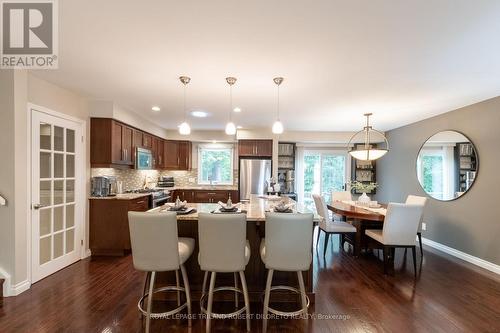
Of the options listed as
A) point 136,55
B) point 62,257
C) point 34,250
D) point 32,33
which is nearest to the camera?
point 32,33

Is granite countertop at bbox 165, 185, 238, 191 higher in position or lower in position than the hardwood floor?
higher

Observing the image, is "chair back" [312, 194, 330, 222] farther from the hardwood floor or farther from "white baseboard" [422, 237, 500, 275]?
"white baseboard" [422, 237, 500, 275]

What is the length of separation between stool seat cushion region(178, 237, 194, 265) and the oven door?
2.90 meters

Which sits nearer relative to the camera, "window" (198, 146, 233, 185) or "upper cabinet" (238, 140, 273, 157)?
"upper cabinet" (238, 140, 273, 157)

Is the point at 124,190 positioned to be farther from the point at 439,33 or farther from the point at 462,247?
the point at 462,247

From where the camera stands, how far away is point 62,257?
134 inches

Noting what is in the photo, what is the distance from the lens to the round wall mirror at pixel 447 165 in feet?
12.9

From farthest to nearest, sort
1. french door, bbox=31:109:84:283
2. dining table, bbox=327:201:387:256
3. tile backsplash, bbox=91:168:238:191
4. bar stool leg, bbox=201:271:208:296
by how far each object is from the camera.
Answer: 1. tile backsplash, bbox=91:168:238:191
2. dining table, bbox=327:201:387:256
3. french door, bbox=31:109:84:283
4. bar stool leg, bbox=201:271:208:296

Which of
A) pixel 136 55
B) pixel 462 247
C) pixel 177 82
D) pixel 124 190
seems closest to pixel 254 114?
pixel 177 82

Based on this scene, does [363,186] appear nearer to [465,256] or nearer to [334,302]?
[465,256]

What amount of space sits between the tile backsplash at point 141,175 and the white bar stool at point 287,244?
131 inches

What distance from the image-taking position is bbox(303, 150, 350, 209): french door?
22.9 ft

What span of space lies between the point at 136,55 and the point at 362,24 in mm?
1978

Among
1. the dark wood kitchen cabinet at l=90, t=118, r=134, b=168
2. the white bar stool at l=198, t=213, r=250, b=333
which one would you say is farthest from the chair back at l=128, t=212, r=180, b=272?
the dark wood kitchen cabinet at l=90, t=118, r=134, b=168
